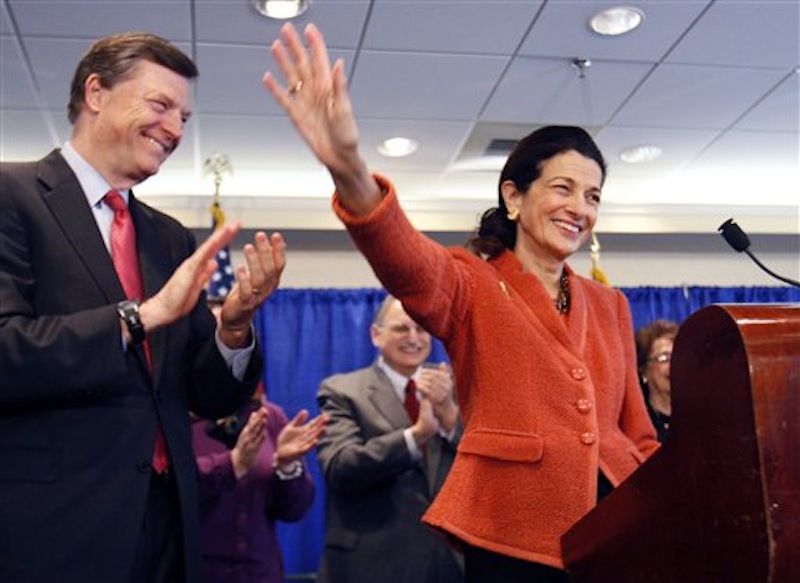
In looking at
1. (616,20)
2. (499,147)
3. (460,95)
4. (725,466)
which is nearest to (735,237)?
(725,466)

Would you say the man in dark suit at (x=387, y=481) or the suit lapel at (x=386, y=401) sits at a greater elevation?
the suit lapel at (x=386, y=401)

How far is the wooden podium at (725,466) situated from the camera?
75 centimetres

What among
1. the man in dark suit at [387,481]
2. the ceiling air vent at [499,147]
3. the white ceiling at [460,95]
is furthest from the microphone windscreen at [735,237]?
the ceiling air vent at [499,147]

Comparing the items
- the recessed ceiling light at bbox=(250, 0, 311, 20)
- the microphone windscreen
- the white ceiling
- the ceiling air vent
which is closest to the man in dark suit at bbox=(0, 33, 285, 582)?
the microphone windscreen

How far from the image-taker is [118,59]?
156 centimetres

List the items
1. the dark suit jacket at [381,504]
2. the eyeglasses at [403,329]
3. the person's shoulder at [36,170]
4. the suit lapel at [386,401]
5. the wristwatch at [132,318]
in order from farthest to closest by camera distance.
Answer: the eyeglasses at [403,329], the suit lapel at [386,401], the dark suit jacket at [381,504], the person's shoulder at [36,170], the wristwatch at [132,318]

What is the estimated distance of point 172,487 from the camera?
136cm

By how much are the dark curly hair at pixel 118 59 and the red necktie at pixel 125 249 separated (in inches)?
8.7

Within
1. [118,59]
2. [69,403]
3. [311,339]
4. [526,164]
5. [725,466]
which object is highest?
[311,339]

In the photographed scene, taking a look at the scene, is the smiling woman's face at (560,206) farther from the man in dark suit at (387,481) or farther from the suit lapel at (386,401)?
the suit lapel at (386,401)

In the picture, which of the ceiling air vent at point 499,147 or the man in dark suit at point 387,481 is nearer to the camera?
the man in dark suit at point 387,481

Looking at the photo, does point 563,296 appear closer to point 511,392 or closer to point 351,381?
point 511,392

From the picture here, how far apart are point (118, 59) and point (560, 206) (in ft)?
2.79

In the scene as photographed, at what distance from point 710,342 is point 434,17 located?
2.59m
